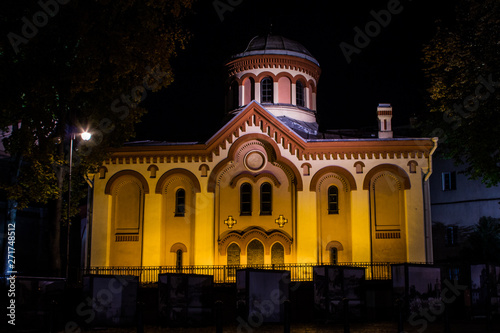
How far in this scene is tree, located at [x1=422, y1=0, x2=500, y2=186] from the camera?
21.7 meters

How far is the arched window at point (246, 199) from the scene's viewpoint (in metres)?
28.4

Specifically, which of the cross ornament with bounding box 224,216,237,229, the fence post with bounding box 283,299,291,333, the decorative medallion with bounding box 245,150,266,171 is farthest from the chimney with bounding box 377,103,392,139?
the fence post with bounding box 283,299,291,333

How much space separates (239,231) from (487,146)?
12.7 m

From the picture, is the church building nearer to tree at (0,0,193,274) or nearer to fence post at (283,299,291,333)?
tree at (0,0,193,274)

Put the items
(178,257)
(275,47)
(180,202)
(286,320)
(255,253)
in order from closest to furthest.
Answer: (286,320)
(255,253)
(178,257)
(180,202)
(275,47)

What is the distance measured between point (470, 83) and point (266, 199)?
1169 centimetres

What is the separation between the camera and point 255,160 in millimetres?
28688

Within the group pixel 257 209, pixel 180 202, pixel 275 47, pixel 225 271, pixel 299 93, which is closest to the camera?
pixel 225 271

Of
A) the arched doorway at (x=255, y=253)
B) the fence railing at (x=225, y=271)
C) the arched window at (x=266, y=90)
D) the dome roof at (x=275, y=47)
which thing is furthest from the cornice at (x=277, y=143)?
the dome roof at (x=275, y=47)

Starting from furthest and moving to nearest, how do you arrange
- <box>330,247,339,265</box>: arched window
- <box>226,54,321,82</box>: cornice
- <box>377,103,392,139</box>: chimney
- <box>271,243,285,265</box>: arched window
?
<box>226,54,321,82</box>: cornice → <box>377,103,392,139</box>: chimney → <box>271,243,285,265</box>: arched window → <box>330,247,339,265</box>: arched window

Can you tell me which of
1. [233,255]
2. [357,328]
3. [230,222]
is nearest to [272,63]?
[230,222]

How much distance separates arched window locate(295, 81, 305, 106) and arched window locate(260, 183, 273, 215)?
7792 millimetres

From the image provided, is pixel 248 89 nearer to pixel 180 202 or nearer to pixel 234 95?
pixel 234 95

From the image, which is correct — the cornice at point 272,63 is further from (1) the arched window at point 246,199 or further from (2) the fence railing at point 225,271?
(2) the fence railing at point 225,271
